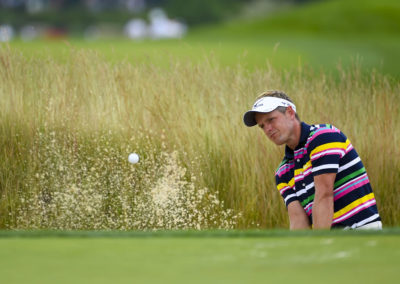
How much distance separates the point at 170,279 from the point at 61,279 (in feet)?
1.25

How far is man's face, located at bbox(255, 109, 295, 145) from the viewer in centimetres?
441

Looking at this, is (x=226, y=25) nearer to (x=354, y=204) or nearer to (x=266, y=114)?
(x=266, y=114)

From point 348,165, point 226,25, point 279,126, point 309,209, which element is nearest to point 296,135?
point 279,126

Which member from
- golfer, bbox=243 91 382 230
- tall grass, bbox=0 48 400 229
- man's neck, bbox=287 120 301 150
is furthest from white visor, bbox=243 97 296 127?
tall grass, bbox=0 48 400 229

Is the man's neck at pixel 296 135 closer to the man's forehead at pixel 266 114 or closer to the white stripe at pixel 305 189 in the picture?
the man's forehead at pixel 266 114

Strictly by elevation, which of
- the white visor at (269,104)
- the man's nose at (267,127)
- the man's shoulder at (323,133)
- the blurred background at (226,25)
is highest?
the blurred background at (226,25)

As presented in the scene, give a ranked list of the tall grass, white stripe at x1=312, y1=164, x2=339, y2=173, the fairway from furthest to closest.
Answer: the tall grass
white stripe at x1=312, y1=164, x2=339, y2=173
the fairway

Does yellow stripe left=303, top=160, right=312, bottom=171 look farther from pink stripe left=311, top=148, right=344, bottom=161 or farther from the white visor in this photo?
the white visor

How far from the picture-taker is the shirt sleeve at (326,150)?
4.21 metres

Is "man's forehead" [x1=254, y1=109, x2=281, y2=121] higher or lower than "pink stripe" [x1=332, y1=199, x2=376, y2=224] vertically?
higher

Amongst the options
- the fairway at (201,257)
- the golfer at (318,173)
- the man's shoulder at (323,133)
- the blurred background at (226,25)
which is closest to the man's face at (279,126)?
the golfer at (318,173)

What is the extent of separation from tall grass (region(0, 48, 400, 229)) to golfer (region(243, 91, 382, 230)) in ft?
5.38

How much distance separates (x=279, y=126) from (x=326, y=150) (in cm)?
32

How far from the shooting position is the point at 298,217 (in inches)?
180
